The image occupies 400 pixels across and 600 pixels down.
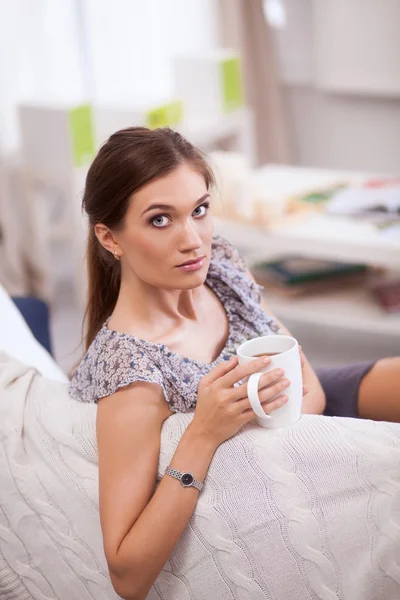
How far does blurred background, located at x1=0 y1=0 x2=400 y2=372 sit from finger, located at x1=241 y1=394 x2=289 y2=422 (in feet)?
4.69

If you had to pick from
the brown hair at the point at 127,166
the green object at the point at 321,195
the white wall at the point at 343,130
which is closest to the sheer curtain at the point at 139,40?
the white wall at the point at 343,130

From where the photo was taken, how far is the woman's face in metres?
1.30

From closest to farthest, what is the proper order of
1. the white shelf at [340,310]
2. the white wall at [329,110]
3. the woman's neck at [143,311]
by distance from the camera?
the woman's neck at [143,311], the white shelf at [340,310], the white wall at [329,110]

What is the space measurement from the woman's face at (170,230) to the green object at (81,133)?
1.99 metres

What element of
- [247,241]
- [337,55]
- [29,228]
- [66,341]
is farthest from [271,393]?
[337,55]

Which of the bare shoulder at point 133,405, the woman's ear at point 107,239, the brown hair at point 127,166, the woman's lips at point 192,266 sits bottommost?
the bare shoulder at point 133,405

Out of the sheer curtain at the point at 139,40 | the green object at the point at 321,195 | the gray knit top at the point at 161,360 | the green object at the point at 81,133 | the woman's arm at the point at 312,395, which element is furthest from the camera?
the sheer curtain at the point at 139,40

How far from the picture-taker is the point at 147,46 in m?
4.16

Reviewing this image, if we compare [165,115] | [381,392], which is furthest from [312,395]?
[165,115]

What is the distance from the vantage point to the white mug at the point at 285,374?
1.17 meters

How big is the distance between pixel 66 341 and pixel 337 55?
73.5 inches

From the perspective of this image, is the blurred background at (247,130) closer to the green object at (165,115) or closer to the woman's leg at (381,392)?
the green object at (165,115)

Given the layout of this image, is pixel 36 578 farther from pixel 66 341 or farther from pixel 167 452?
pixel 66 341

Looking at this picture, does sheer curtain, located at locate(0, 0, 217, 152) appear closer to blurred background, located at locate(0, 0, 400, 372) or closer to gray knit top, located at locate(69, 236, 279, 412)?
blurred background, located at locate(0, 0, 400, 372)
